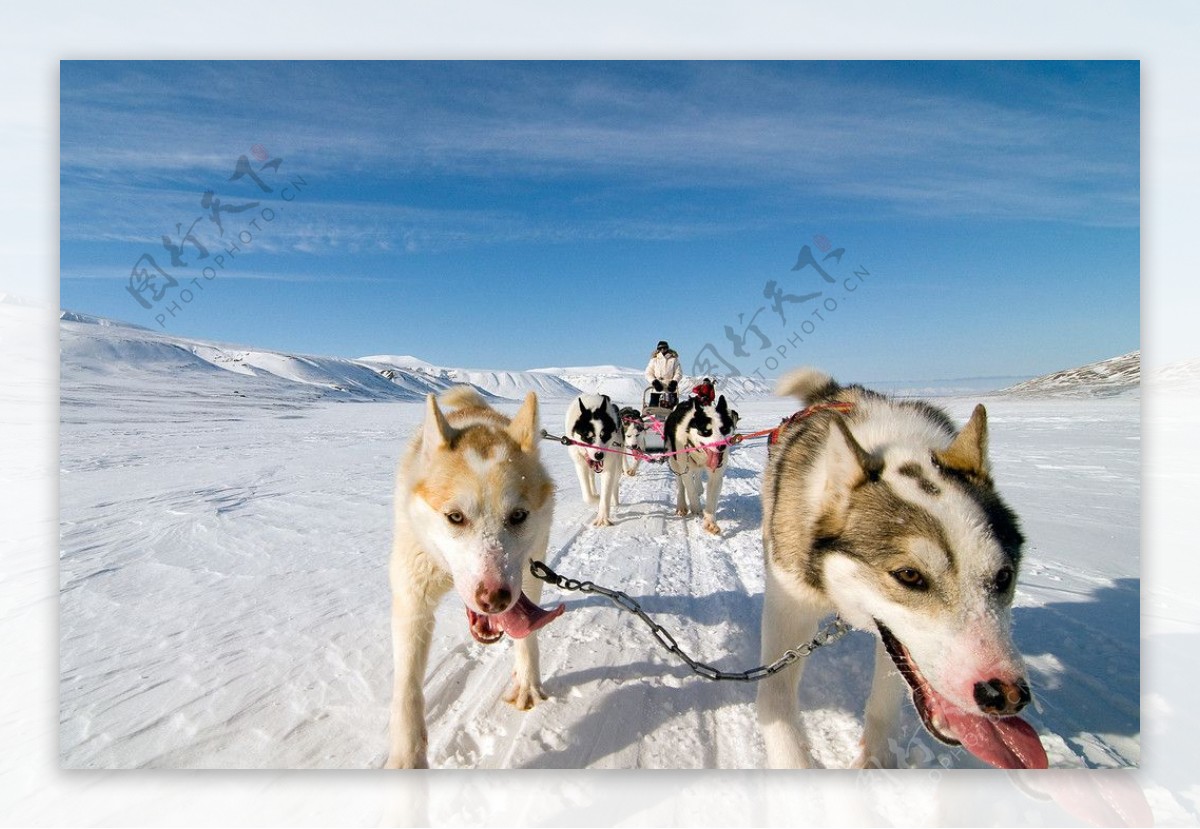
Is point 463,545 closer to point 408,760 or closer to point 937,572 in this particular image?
point 408,760

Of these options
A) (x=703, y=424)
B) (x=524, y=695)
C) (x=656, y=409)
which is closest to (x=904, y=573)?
(x=524, y=695)

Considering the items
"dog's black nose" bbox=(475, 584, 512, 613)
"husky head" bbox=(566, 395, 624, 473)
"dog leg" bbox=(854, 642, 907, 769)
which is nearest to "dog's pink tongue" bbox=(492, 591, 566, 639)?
"dog's black nose" bbox=(475, 584, 512, 613)

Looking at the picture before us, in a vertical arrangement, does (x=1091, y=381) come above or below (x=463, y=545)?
above

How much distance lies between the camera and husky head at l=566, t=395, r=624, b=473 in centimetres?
646

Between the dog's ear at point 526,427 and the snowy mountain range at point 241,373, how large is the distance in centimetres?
37

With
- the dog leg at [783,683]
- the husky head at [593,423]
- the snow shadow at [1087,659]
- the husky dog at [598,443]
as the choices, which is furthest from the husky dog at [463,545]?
the husky head at [593,423]

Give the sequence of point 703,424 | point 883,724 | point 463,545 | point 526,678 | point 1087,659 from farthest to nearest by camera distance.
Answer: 1. point 703,424
2. point 1087,659
3. point 526,678
4. point 883,724
5. point 463,545

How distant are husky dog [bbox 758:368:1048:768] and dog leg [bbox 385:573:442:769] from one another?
1240 millimetres

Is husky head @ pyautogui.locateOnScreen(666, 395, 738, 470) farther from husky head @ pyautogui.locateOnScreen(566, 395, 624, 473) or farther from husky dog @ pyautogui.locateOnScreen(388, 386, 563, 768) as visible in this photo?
husky dog @ pyautogui.locateOnScreen(388, 386, 563, 768)

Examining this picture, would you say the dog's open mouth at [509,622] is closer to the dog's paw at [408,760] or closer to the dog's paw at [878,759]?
the dog's paw at [408,760]

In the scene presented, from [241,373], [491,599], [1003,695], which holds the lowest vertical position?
[1003,695]

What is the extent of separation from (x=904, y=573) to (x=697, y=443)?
14.7 feet

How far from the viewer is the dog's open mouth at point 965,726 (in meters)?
1.88

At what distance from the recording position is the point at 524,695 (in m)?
2.64
